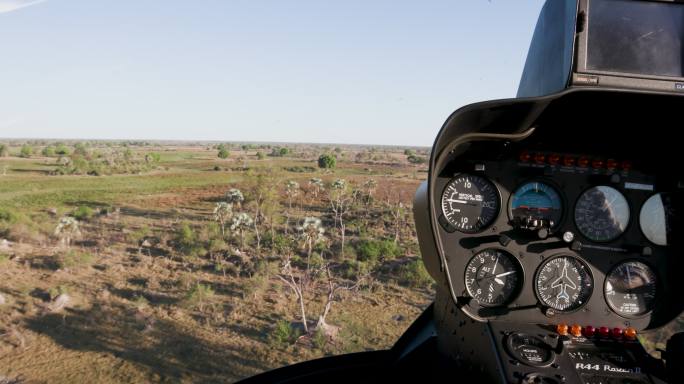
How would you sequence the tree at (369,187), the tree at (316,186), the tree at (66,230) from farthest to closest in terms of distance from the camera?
the tree at (316,186) < the tree at (369,187) < the tree at (66,230)

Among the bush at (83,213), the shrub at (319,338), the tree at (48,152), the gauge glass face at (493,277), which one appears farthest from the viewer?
the tree at (48,152)

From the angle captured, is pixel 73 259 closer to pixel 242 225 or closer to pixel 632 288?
pixel 242 225

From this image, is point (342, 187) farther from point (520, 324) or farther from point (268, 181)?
point (520, 324)

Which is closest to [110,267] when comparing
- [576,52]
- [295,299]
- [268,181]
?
[295,299]

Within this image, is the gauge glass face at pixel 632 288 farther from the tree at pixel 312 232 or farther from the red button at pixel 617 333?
the tree at pixel 312 232

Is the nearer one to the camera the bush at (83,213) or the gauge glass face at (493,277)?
the gauge glass face at (493,277)

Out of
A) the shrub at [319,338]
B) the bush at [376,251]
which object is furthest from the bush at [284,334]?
the bush at [376,251]

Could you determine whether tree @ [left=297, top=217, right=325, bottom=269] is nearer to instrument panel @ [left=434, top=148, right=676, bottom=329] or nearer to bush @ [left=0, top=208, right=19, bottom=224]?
bush @ [left=0, top=208, right=19, bottom=224]
